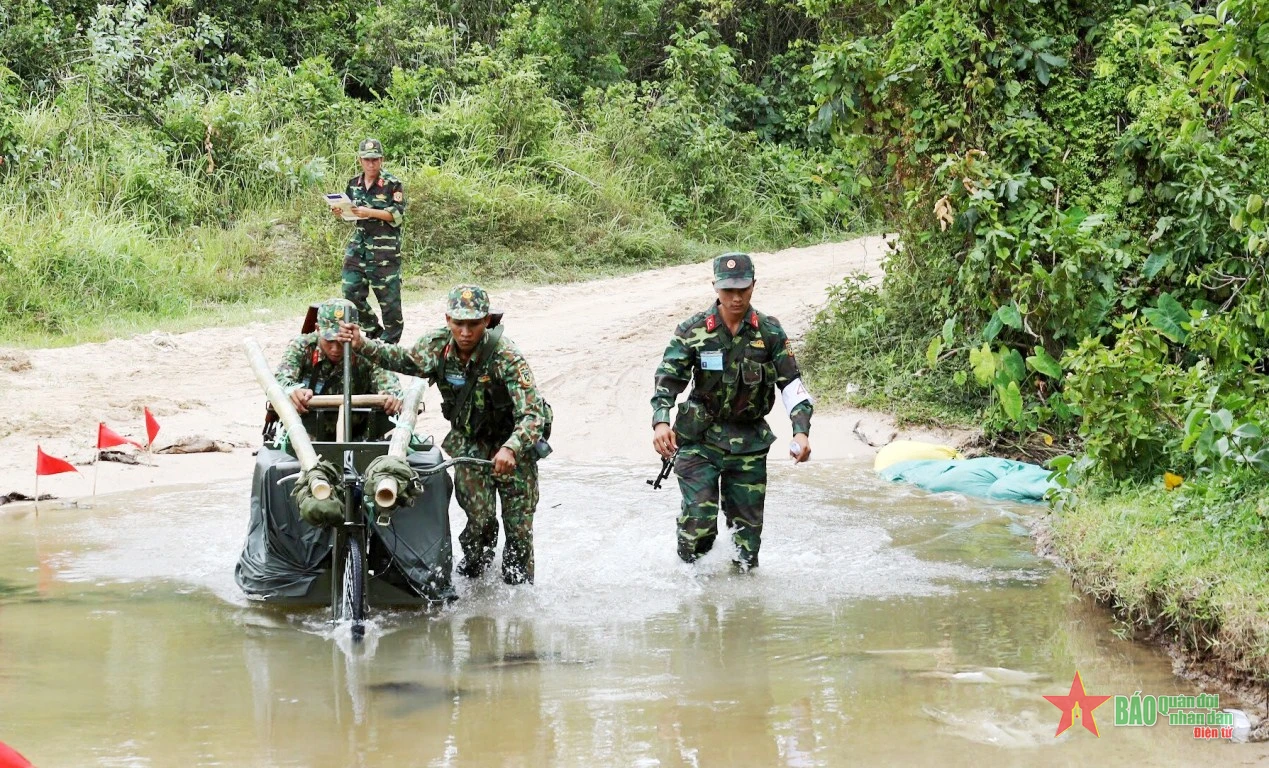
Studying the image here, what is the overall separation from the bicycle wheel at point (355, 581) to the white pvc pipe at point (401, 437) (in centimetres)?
40

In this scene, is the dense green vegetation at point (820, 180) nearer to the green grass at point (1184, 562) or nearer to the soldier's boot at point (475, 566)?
the green grass at point (1184, 562)

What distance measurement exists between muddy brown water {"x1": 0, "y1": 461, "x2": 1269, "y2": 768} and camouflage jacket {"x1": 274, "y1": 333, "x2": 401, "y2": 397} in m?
1.11

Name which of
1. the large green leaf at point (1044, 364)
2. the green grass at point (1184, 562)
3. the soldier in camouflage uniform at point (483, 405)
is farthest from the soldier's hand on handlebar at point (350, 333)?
the large green leaf at point (1044, 364)

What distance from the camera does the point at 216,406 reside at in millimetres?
11133

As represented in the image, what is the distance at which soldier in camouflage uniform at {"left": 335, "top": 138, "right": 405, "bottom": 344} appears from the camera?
38.3 feet

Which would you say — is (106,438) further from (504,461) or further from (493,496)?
(504,461)

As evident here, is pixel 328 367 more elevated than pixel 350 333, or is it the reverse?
pixel 350 333

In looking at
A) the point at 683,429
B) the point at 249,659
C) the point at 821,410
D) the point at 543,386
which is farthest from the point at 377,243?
the point at 249,659

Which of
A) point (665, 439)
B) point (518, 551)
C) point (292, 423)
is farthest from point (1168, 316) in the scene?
point (292, 423)

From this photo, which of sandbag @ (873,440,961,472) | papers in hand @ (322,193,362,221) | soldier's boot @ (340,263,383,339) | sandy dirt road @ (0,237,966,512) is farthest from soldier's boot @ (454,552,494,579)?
papers in hand @ (322,193,362,221)

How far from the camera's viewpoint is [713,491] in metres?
6.99

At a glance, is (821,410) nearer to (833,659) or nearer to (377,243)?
(377,243)

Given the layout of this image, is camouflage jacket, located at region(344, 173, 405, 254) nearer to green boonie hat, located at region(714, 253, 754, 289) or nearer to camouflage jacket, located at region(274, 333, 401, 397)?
camouflage jacket, located at region(274, 333, 401, 397)

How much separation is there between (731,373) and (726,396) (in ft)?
0.41
